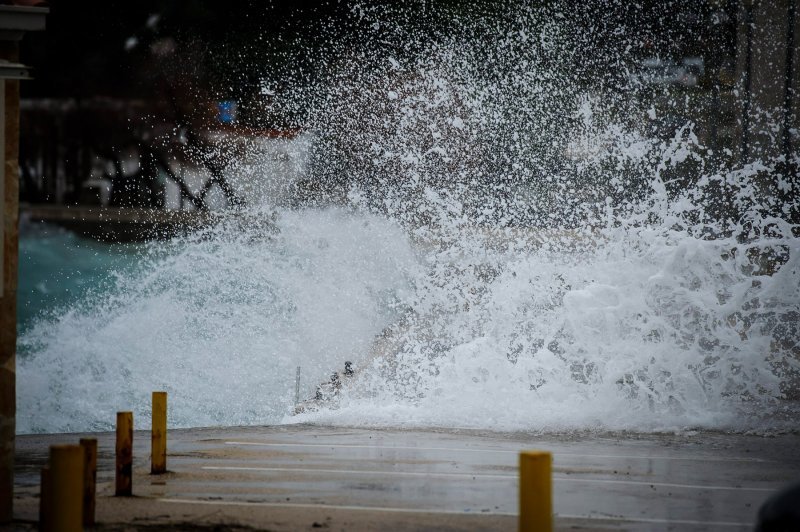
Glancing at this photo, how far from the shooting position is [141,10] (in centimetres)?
3481

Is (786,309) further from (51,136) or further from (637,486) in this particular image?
(51,136)

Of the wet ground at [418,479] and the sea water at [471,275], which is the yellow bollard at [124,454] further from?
the sea water at [471,275]

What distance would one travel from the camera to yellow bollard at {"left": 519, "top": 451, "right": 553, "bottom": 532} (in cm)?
523

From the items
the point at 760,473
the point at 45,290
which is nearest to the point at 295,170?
the point at 45,290

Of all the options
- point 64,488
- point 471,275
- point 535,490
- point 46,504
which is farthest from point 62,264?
point 535,490

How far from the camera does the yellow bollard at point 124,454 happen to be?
8273 mm

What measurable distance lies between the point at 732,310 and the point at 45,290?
26.2m

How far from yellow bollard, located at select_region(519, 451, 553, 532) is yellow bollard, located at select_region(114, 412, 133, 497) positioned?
4.25 metres

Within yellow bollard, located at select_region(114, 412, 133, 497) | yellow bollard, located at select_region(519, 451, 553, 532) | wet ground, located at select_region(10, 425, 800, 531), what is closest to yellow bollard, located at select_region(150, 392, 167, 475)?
wet ground, located at select_region(10, 425, 800, 531)

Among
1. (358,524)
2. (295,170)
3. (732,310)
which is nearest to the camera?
(358,524)

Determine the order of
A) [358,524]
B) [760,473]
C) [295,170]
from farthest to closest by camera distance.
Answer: [295,170]
[760,473]
[358,524]

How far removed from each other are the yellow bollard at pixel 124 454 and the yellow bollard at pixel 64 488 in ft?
8.29

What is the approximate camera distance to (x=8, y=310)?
7.34 metres

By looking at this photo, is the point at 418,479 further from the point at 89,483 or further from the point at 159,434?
the point at 89,483
